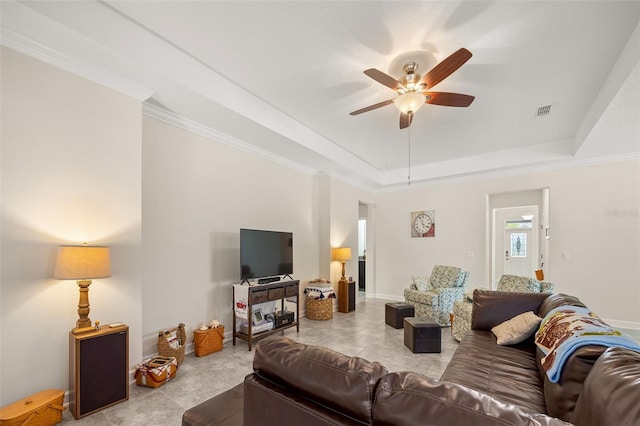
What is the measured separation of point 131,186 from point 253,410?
2.37 meters

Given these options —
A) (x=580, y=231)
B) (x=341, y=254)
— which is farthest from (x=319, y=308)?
(x=580, y=231)

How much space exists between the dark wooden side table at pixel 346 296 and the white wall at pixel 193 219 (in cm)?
183

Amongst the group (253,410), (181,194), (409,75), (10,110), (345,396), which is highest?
(409,75)

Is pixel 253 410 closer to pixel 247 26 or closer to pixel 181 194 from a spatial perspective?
pixel 247 26

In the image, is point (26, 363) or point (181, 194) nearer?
point (26, 363)

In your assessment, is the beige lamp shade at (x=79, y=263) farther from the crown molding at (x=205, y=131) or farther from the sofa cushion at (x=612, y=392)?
the sofa cushion at (x=612, y=392)

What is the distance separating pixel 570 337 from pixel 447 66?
1.95 metres

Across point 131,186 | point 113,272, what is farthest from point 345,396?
point 131,186

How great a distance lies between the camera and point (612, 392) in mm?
983

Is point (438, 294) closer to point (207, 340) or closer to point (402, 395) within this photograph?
point (207, 340)

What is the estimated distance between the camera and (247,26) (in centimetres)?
223

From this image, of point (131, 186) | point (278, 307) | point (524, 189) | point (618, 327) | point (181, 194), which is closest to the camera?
point (131, 186)

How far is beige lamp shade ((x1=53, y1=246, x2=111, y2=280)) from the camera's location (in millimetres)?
2080

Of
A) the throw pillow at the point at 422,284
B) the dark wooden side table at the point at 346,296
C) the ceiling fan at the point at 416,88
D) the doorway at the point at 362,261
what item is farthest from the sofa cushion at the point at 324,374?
the doorway at the point at 362,261
